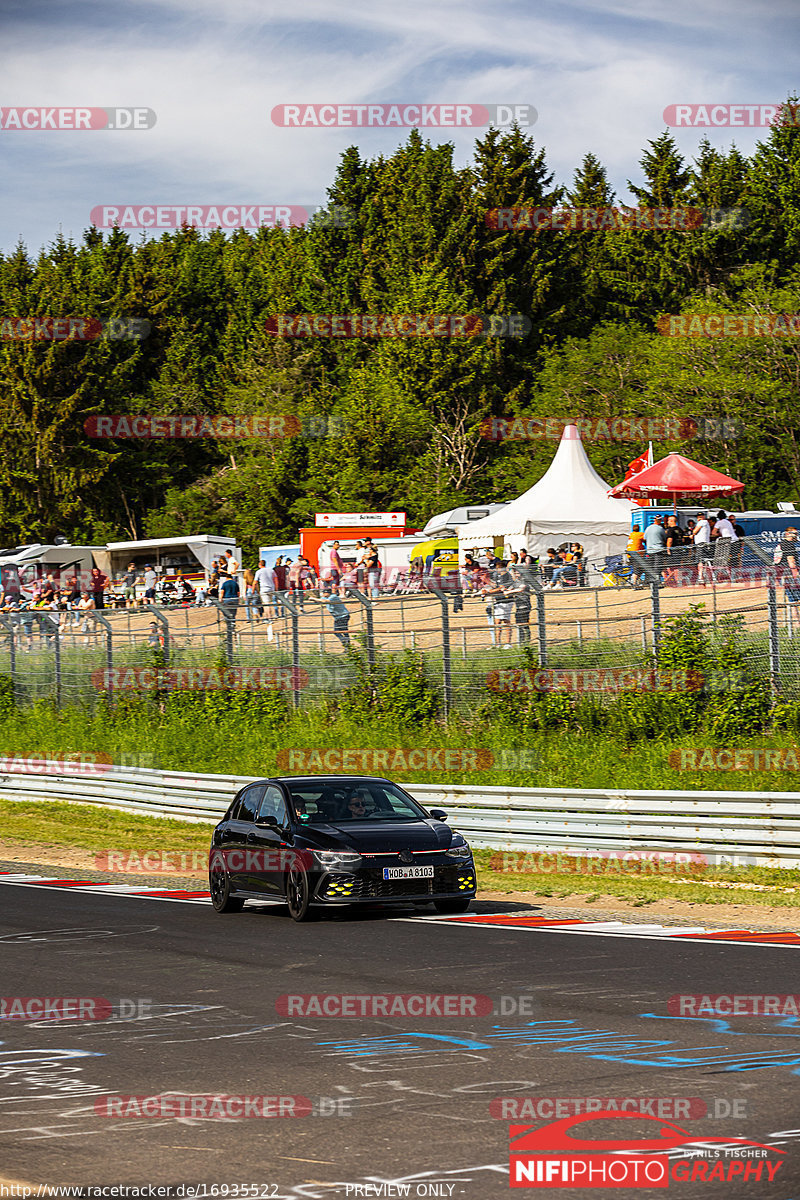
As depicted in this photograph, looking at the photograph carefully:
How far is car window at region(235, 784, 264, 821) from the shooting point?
52.2 ft

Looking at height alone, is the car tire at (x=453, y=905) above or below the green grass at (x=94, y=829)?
above

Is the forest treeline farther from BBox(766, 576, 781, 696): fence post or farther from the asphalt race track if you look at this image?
the asphalt race track

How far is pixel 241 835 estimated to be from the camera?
15711 millimetres

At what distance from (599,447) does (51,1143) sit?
55273 millimetres

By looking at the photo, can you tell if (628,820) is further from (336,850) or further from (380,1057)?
(380,1057)

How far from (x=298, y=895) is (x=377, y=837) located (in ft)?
3.29
